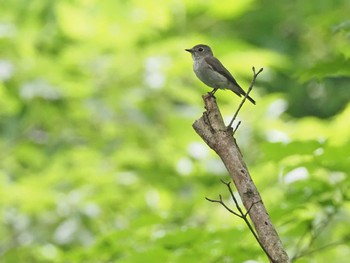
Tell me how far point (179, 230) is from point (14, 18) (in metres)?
5.85

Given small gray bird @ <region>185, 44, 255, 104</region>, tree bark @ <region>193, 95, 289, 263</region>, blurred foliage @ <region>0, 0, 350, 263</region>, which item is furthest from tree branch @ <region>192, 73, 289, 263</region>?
blurred foliage @ <region>0, 0, 350, 263</region>

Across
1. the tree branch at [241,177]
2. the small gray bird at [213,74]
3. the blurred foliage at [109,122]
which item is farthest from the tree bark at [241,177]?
the blurred foliage at [109,122]

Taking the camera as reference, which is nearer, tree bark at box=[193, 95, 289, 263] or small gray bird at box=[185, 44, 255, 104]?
tree bark at box=[193, 95, 289, 263]

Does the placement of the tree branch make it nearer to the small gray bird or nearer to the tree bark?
the tree bark

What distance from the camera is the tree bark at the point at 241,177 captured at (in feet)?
9.28

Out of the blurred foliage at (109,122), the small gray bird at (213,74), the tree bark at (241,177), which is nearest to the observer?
the tree bark at (241,177)

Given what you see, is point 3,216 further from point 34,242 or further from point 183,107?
point 183,107

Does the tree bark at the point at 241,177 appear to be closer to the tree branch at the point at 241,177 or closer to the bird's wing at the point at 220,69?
the tree branch at the point at 241,177

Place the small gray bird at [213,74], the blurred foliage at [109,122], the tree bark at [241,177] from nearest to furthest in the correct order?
the tree bark at [241,177] < the small gray bird at [213,74] < the blurred foliage at [109,122]

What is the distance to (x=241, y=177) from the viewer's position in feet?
9.69

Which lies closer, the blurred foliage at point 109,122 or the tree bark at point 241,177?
the tree bark at point 241,177

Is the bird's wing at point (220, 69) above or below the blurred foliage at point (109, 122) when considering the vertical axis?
below

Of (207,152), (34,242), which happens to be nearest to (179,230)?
(34,242)

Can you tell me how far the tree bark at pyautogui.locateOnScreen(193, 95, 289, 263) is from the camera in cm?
283
